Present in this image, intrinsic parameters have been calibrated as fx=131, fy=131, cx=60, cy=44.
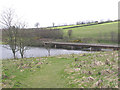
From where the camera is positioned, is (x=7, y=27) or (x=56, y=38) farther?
(x=56, y=38)

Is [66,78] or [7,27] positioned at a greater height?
[7,27]

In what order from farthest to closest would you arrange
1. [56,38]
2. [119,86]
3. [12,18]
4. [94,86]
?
[56,38] → [12,18] → [94,86] → [119,86]

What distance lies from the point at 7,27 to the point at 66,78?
18556 millimetres

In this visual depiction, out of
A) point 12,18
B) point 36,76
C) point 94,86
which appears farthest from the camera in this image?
point 12,18

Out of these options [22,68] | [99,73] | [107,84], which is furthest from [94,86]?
[22,68]

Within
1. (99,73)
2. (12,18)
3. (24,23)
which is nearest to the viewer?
(99,73)

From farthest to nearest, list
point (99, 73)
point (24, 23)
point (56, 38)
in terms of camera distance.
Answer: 1. point (56, 38)
2. point (24, 23)
3. point (99, 73)

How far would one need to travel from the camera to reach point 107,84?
8828 millimetres

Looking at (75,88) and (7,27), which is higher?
(7,27)

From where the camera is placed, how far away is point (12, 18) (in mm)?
23953

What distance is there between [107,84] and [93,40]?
68865 millimetres

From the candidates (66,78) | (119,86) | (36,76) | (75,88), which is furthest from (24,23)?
(119,86)

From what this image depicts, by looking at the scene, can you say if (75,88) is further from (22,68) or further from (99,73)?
(22,68)

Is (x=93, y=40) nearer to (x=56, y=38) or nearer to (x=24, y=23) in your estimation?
(x=56, y=38)
